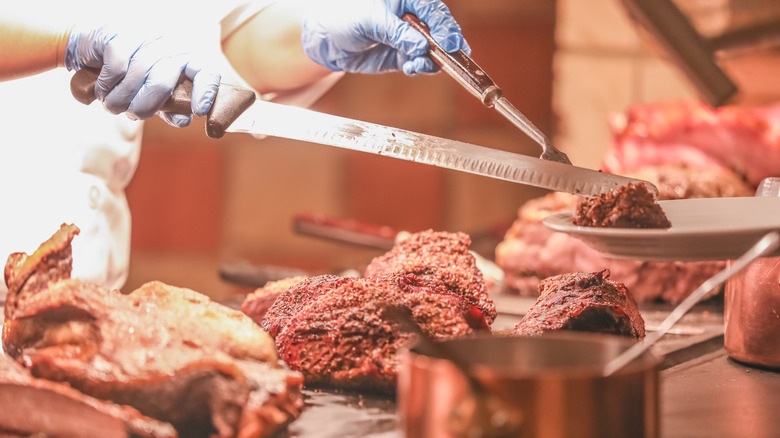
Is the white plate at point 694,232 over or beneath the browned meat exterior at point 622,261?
beneath

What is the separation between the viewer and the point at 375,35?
214 centimetres

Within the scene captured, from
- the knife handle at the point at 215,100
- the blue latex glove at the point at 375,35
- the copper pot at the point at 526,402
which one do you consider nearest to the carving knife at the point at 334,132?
the knife handle at the point at 215,100

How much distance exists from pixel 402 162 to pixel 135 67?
2.83m

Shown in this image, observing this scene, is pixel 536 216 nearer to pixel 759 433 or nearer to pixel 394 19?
pixel 394 19

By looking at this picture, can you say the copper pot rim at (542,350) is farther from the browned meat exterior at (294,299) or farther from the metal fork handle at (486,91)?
the metal fork handle at (486,91)

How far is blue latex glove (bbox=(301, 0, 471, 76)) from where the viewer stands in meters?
1.99

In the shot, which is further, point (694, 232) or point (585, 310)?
point (585, 310)

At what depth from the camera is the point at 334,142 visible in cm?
166

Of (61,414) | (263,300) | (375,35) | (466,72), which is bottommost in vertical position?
(61,414)

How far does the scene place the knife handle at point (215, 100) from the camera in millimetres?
1640

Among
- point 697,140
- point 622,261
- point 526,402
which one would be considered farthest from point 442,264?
point 697,140

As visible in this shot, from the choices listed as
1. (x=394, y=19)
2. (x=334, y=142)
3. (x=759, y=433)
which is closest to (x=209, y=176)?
(x=394, y=19)

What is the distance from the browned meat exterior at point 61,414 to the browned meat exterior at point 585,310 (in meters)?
0.66

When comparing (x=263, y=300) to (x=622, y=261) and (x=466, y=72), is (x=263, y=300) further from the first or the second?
(x=622, y=261)
